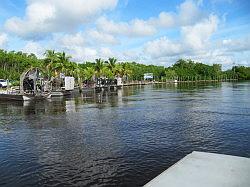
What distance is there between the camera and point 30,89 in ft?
218

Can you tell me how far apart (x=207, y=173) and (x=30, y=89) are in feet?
199

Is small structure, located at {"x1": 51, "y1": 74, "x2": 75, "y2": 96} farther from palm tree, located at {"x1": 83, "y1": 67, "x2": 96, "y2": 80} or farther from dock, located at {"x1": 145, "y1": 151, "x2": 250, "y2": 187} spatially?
dock, located at {"x1": 145, "y1": 151, "x2": 250, "y2": 187}

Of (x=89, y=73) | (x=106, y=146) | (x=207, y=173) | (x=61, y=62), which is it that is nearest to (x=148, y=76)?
(x=89, y=73)

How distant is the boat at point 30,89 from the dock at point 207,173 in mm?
49616

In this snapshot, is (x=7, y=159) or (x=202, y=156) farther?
(x=7, y=159)

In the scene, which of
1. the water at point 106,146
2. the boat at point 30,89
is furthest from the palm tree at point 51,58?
the water at point 106,146

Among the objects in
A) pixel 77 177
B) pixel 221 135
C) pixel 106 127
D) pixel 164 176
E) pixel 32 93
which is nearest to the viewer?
pixel 164 176

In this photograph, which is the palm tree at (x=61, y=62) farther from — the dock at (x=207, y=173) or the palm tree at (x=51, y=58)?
the dock at (x=207, y=173)

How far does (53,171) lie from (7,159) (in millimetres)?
3854

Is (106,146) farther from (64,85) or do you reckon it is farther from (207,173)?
(64,85)

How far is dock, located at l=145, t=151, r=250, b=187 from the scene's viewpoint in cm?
928

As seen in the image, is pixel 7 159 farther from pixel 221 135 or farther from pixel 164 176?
pixel 221 135

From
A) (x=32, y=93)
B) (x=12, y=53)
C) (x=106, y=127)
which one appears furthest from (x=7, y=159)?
(x=12, y=53)

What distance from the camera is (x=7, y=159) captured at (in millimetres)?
17672
